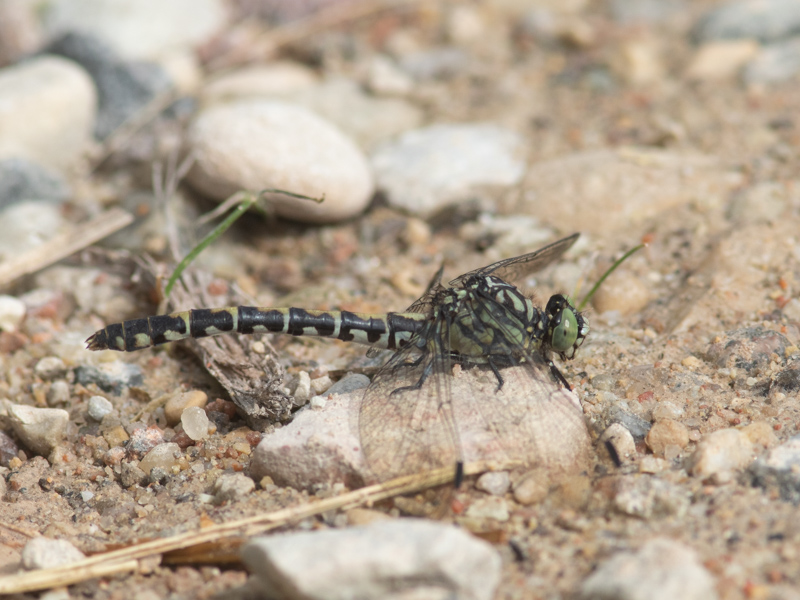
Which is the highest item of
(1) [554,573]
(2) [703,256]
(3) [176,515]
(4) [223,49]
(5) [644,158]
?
(4) [223,49]

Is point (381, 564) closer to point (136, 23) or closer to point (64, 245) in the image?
point (64, 245)

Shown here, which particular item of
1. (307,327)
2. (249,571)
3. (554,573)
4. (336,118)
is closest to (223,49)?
(336,118)

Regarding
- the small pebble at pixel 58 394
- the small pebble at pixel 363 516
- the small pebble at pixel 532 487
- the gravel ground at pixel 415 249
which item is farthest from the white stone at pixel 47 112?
the small pebble at pixel 532 487

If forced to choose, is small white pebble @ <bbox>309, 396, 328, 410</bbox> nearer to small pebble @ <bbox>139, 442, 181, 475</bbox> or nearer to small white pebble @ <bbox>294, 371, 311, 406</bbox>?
small white pebble @ <bbox>294, 371, 311, 406</bbox>

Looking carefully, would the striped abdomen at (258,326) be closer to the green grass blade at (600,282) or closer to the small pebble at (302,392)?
the small pebble at (302,392)

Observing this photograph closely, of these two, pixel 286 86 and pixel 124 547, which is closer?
pixel 124 547

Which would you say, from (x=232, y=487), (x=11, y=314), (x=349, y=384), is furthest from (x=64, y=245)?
(x=232, y=487)

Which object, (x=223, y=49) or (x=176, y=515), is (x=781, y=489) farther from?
(x=223, y=49)
